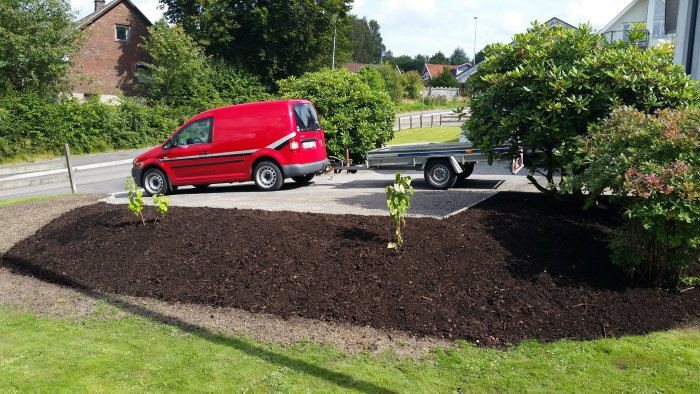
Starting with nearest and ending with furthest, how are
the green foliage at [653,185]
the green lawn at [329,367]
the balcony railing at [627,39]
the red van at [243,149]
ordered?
the green lawn at [329,367], the green foliage at [653,185], the balcony railing at [627,39], the red van at [243,149]

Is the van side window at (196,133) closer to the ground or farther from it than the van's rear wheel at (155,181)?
farther from it

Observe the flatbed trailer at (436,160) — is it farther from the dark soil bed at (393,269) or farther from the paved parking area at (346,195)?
the dark soil bed at (393,269)

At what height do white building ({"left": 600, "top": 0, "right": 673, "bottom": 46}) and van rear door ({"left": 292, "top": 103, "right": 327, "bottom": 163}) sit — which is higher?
white building ({"left": 600, "top": 0, "right": 673, "bottom": 46})

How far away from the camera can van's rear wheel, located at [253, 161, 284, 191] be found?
1283 cm

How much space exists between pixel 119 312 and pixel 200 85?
34.1 m

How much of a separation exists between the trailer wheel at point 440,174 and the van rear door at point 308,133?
8.62 ft

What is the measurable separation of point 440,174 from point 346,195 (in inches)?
89.4

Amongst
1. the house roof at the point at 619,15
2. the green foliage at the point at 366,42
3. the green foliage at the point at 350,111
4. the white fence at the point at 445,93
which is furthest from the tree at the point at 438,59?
the green foliage at the point at 350,111

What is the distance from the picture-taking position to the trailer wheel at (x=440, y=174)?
483 inches

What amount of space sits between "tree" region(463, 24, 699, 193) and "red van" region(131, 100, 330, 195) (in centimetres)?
527

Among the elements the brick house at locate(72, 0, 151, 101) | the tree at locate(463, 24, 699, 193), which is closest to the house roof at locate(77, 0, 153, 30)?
the brick house at locate(72, 0, 151, 101)

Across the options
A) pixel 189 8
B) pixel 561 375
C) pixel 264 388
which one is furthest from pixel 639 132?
pixel 189 8

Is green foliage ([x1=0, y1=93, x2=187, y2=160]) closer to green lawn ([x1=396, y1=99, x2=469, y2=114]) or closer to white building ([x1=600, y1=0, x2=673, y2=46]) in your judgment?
white building ([x1=600, y1=0, x2=673, y2=46])

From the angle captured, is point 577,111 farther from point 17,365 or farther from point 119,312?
point 17,365
